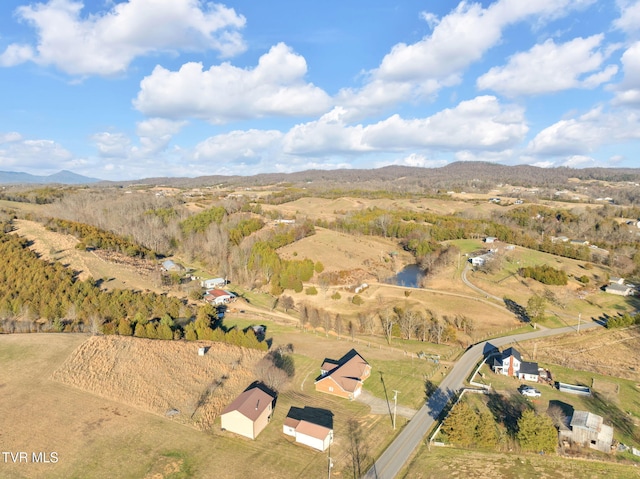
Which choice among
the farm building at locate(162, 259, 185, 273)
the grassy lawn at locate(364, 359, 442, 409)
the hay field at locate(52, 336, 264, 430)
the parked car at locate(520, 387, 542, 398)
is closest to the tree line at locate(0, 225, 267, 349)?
the hay field at locate(52, 336, 264, 430)

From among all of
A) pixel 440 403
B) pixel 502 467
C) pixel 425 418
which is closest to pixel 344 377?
pixel 425 418

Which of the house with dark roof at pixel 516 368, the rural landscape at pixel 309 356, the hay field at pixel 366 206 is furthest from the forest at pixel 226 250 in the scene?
the house with dark roof at pixel 516 368

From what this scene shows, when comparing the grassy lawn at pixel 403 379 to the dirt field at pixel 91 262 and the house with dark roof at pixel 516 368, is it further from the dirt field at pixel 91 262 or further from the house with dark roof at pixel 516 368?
the dirt field at pixel 91 262

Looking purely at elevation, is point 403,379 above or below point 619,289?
below

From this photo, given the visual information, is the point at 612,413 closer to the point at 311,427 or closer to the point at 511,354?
the point at 511,354

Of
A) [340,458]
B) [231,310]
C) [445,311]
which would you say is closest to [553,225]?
[445,311]

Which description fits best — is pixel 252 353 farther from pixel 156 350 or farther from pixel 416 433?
pixel 416 433

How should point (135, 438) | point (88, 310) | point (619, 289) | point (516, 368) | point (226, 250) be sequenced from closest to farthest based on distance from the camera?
1. point (135, 438)
2. point (516, 368)
3. point (88, 310)
4. point (619, 289)
5. point (226, 250)
